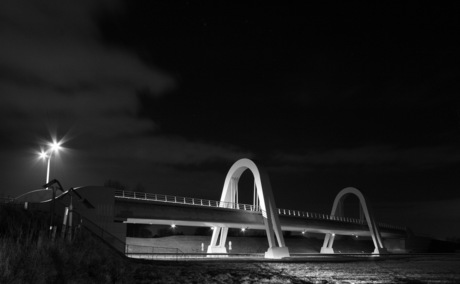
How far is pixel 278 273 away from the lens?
2970 centimetres

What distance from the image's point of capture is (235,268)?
29.1 m

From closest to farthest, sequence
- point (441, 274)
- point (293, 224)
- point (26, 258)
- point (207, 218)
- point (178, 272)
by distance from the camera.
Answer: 1. point (26, 258)
2. point (178, 272)
3. point (441, 274)
4. point (207, 218)
5. point (293, 224)

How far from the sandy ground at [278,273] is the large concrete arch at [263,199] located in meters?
10.9

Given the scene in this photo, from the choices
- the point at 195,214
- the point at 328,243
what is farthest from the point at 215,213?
the point at 328,243

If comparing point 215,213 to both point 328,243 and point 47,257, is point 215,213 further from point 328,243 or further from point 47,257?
point 328,243

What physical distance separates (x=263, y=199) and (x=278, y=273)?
73.2 ft

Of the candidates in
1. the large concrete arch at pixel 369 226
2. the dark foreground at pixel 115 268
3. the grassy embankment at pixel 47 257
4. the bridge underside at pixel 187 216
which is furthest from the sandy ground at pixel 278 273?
the large concrete arch at pixel 369 226

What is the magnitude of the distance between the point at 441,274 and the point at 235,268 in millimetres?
16477

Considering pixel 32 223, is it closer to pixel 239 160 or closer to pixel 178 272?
pixel 178 272

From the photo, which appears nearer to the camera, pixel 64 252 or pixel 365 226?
pixel 64 252

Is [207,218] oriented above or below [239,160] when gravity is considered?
below

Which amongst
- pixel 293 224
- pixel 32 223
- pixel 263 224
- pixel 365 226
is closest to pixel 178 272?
pixel 32 223

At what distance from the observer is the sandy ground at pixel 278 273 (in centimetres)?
2451

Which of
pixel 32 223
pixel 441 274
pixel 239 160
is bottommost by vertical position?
pixel 441 274
